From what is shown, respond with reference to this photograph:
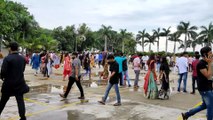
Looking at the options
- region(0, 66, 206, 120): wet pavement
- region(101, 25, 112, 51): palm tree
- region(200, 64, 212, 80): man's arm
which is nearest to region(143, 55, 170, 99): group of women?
region(0, 66, 206, 120): wet pavement

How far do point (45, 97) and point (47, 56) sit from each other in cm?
851

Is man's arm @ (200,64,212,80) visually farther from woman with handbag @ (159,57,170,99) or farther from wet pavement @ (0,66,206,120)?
woman with handbag @ (159,57,170,99)

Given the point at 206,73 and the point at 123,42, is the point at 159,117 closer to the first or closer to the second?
the point at 206,73

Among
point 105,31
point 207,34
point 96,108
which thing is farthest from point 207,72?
point 105,31

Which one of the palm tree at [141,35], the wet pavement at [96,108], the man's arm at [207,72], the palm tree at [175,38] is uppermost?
the palm tree at [141,35]

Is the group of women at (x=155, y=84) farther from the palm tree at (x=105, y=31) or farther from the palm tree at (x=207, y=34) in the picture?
the palm tree at (x=105, y=31)

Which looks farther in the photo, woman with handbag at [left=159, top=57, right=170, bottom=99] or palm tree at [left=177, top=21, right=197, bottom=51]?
palm tree at [left=177, top=21, right=197, bottom=51]

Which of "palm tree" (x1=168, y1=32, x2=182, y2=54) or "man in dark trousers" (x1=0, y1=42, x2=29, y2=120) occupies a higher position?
"palm tree" (x1=168, y1=32, x2=182, y2=54)

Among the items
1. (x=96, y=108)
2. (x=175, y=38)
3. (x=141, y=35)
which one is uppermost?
(x=141, y=35)

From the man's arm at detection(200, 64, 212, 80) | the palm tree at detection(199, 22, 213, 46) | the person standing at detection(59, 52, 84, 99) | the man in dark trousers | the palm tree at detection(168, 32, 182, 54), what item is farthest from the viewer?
the palm tree at detection(168, 32, 182, 54)

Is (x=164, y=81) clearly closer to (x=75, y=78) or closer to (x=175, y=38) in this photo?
(x=75, y=78)

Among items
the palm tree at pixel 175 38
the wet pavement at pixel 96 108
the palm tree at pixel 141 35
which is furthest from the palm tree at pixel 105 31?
the wet pavement at pixel 96 108

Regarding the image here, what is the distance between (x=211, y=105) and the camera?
20.2 feet

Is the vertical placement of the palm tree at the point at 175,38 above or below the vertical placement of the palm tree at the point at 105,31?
below
